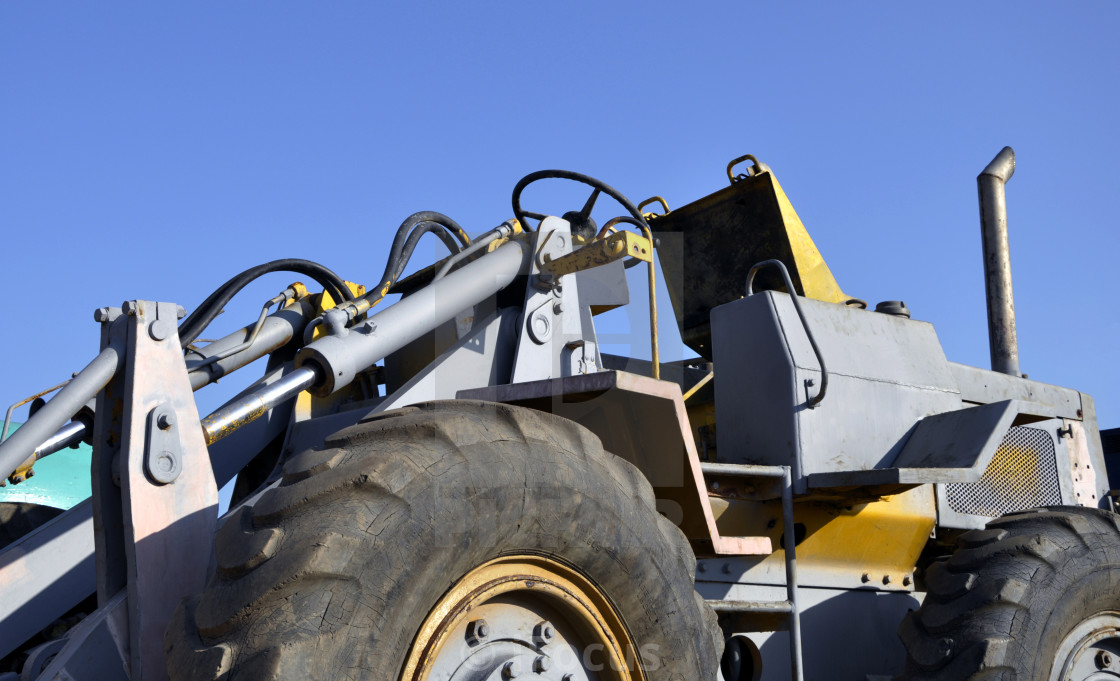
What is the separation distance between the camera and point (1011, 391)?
5.34 metres

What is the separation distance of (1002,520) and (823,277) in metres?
1.45

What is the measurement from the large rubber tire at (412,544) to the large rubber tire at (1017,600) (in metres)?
→ 1.24

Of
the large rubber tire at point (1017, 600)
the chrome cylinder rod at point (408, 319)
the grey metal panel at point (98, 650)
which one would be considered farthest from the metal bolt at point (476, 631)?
the large rubber tire at point (1017, 600)

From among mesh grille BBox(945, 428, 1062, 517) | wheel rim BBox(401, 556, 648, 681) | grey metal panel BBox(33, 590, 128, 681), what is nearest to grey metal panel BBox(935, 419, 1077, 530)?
mesh grille BBox(945, 428, 1062, 517)

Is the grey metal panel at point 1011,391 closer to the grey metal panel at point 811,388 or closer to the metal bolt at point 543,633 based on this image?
the grey metal panel at point 811,388

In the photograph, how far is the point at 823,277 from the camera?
5184 millimetres

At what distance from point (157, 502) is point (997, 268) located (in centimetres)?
475

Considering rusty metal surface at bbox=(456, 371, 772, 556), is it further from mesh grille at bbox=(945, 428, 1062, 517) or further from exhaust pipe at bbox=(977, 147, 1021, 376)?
exhaust pipe at bbox=(977, 147, 1021, 376)

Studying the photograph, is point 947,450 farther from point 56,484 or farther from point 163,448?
point 56,484

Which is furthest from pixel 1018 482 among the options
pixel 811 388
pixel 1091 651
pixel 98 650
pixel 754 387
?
pixel 98 650

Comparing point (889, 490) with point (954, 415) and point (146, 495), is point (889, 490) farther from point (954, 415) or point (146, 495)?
point (146, 495)

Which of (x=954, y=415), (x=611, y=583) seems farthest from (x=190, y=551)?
(x=954, y=415)

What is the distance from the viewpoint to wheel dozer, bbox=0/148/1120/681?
2.40 metres

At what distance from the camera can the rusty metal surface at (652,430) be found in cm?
328
